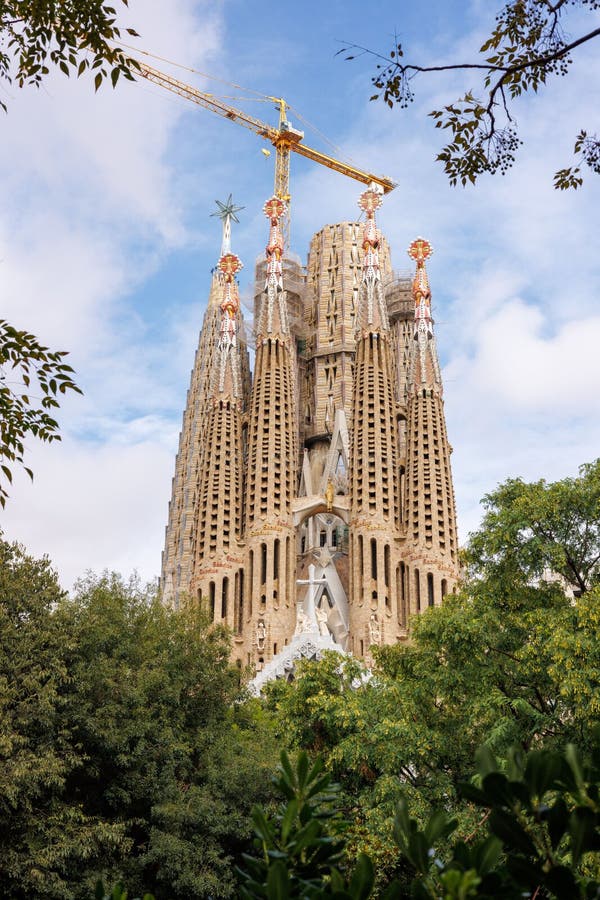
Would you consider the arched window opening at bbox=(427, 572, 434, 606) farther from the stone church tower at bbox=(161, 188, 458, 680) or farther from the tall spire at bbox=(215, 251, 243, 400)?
the tall spire at bbox=(215, 251, 243, 400)

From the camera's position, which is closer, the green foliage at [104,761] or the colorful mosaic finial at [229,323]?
the green foliage at [104,761]

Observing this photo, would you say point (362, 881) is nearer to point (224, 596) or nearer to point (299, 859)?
point (299, 859)

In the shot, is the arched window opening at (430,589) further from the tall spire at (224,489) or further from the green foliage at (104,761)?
the green foliage at (104,761)

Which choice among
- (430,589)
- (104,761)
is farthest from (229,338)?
(104,761)

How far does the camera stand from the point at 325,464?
51.9 metres

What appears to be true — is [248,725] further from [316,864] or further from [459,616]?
[316,864]

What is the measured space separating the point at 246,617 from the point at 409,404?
12229 millimetres

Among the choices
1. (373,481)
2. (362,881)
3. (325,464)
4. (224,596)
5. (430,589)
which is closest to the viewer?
(362,881)

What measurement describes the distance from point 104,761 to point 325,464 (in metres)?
32.9

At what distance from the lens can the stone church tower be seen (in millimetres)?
45750

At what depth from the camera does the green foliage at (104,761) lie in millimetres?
17516

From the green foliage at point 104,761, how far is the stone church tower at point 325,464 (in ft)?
60.7

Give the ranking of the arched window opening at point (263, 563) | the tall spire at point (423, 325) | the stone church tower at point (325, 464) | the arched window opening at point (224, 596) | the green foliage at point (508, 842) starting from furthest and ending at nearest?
1. the tall spire at point (423, 325)
2. the arched window opening at point (263, 563)
3. the arched window opening at point (224, 596)
4. the stone church tower at point (325, 464)
5. the green foliage at point (508, 842)

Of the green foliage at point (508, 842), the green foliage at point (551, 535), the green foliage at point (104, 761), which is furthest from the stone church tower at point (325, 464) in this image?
the green foliage at point (508, 842)
